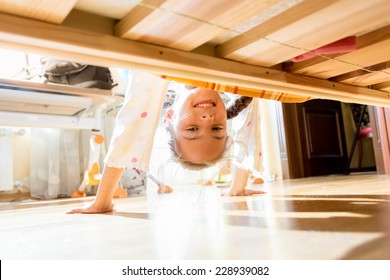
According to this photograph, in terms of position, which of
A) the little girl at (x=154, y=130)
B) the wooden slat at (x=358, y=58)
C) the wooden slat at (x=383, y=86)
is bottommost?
the little girl at (x=154, y=130)

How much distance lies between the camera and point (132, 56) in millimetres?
517

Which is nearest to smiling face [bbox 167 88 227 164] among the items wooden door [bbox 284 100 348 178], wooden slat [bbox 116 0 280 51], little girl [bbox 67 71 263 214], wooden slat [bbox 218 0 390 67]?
little girl [bbox 67 71 263 214]

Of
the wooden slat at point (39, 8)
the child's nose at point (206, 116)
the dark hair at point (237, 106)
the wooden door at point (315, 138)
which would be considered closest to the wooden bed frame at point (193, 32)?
the wooden slat at point (39, 8)

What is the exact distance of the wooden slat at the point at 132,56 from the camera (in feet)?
1.41

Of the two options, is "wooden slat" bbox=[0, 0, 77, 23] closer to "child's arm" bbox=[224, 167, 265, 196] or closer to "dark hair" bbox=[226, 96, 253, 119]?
"dark hair" bbox=[226, 96, 253, 119]

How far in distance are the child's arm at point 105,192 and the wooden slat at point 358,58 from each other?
553 millimetres

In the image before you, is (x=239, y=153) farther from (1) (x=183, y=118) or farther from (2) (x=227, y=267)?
(2) (x=227, y=267)

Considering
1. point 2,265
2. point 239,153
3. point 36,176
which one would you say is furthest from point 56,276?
point 36,176

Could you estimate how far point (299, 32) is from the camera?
553mm

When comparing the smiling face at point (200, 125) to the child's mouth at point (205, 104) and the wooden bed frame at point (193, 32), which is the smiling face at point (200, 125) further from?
the wooden bed frame at point (193, 32)

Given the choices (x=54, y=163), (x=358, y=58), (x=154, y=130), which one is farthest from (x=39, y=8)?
(x=54, y=163)

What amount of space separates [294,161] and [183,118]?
94.4 inches

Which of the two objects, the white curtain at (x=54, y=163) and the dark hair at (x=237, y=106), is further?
the white curtain at (x=54, y=163)

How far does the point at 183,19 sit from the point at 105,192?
66 centimetres
